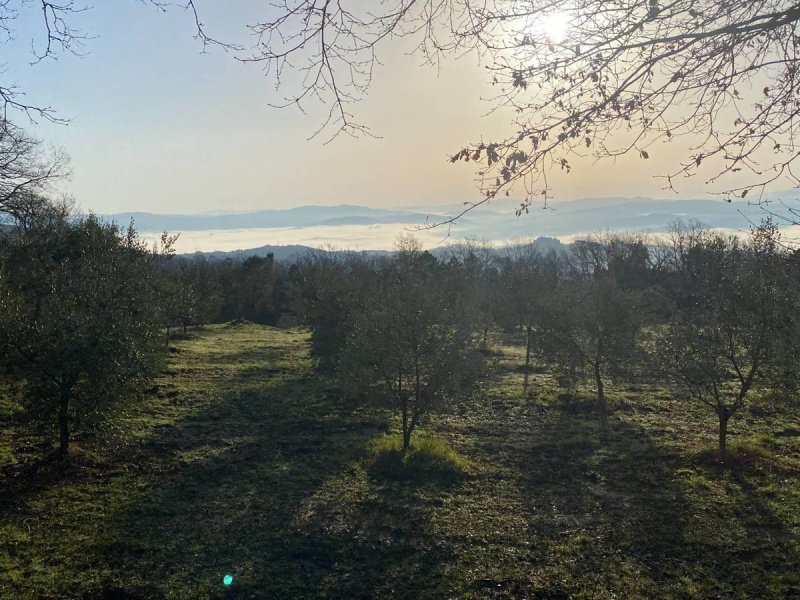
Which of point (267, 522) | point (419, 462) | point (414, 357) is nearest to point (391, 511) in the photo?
point (267, 522)

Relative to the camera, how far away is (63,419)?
46.0 feet

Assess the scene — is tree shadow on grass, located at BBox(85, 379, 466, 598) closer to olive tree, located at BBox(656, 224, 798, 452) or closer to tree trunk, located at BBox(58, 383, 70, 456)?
tree trunk, located at BBox(58, 383, 70, 456)

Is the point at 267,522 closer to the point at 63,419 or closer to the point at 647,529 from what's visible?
the point at 63,419

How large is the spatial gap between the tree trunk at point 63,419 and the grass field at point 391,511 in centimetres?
65

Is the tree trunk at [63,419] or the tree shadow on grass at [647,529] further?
the tree trunk at [63,419]

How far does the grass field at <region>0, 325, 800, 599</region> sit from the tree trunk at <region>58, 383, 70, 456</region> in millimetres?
646

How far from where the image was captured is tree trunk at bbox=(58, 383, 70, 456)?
1365 centimetres

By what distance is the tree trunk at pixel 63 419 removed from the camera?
44.8 feet

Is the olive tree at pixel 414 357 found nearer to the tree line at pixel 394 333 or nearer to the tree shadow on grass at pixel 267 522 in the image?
the tree line at pixel 394 333

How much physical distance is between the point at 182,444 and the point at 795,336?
19.7m

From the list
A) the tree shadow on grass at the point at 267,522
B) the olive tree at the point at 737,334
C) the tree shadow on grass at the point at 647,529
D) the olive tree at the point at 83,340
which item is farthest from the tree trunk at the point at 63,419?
the olive tree at the point at 737,334

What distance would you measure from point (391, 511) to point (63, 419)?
9.06 m

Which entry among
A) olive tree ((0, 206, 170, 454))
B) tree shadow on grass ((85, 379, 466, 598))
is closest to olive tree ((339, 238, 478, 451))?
tree shadow on grass ((85, 379, 466, 598))

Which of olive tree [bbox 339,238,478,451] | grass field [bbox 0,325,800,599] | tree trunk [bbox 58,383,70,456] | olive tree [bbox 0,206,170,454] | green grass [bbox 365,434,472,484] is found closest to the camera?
grass field [bbox 0,325,800,599]
